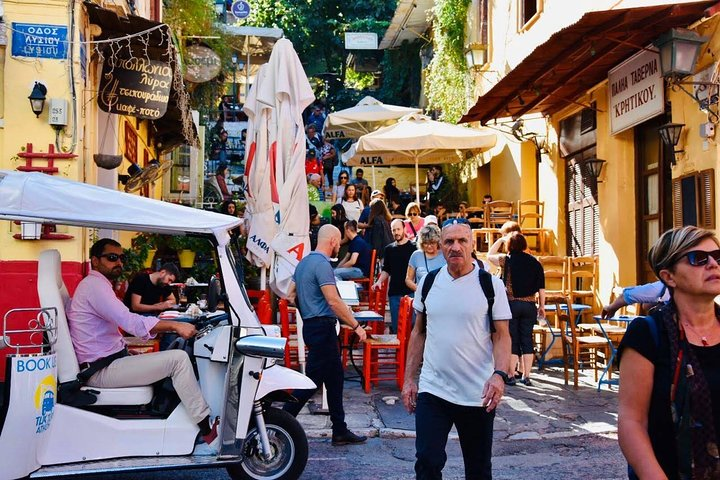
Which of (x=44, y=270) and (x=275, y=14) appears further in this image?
(x=275, y=14)

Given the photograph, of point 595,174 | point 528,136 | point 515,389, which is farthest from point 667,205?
point 528,136

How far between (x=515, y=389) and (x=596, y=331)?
1692 mm

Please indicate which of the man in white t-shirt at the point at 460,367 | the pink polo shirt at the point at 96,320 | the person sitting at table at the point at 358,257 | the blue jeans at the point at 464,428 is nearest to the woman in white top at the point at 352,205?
the person sitting at table at the point at 358,257

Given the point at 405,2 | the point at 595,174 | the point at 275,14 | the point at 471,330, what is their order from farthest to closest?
the point at 275,14, the point at 405,2, the point at 595,174, the point at 471,330

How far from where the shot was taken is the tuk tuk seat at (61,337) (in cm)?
569

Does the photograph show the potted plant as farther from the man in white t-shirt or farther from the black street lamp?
the man in white t-shirt

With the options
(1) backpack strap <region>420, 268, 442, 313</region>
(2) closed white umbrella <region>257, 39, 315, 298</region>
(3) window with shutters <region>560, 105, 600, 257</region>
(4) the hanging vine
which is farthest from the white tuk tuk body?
(4) the hanging vine

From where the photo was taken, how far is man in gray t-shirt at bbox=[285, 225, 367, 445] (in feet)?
24.0

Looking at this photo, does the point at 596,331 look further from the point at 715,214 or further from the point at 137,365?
the point at 137,365

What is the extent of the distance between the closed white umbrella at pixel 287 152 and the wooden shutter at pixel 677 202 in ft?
14.2

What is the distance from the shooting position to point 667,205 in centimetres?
1131

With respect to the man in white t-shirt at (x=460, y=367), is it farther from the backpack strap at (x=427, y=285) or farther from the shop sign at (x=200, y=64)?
the shop sign at (x=200, y=64)

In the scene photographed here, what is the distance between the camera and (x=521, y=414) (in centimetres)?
887

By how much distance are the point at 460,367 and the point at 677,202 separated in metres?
6.30
